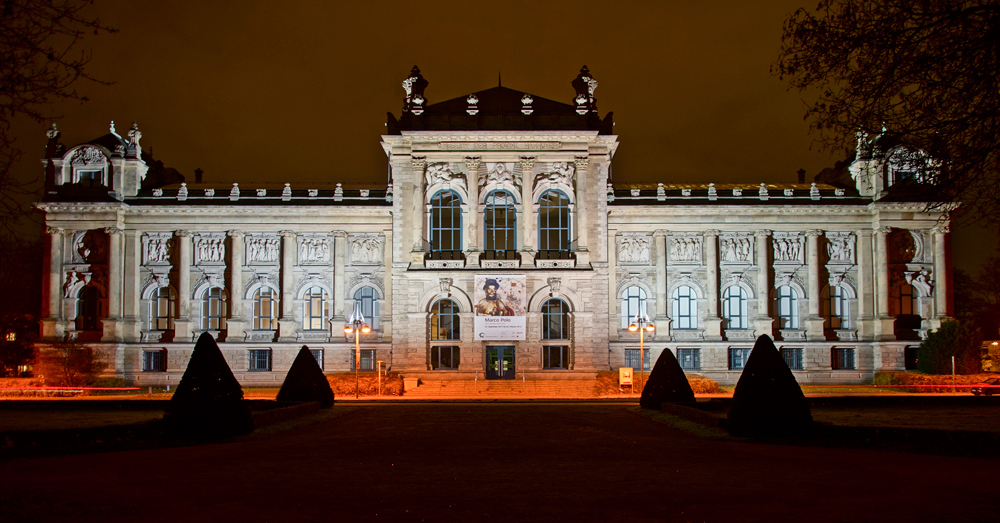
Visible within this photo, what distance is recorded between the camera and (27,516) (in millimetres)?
12750

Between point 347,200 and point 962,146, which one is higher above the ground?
point 347,200

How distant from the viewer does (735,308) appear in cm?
5875

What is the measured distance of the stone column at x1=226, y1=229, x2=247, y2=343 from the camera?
189ft

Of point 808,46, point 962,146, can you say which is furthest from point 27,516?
point 962,146

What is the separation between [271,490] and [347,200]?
1789 inches

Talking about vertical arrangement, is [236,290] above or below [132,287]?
below

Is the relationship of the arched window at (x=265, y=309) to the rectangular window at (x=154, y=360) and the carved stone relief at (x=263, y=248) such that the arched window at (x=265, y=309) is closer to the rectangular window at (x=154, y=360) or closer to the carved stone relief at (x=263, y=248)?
the carved stone relief at (x=263, y=248)

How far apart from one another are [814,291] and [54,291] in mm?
52274

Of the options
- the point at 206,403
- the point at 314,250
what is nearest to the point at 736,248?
the point at 314,250

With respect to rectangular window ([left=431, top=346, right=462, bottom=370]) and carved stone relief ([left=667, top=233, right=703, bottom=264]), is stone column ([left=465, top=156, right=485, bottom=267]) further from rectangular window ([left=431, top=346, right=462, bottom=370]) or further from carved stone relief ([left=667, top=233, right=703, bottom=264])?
carved stone relief ([left=667, top=233, right=703, bottom=264])

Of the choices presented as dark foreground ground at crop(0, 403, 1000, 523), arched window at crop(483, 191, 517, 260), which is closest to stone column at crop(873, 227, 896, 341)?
arched window at crop(483, 191, 517, 260)

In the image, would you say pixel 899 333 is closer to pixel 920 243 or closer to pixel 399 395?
pixel 920 243

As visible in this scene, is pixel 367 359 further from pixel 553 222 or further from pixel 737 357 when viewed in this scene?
pixel 737 357

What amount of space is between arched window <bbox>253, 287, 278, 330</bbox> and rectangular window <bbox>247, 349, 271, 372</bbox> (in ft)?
Result: 5.60
